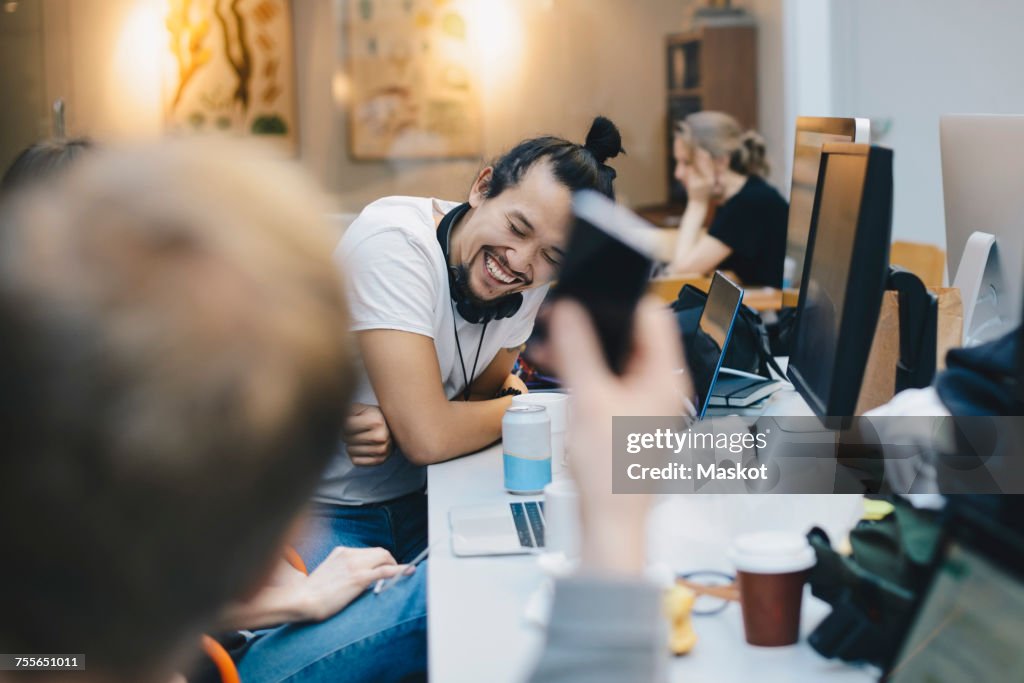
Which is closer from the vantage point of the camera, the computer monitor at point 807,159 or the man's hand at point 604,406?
the man's hand at point 604,406

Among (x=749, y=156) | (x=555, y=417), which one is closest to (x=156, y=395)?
(x=555, y=417)

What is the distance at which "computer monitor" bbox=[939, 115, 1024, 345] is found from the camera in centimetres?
169

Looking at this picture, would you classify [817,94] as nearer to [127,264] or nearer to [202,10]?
[202,10]

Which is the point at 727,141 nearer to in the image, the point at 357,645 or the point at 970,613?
the point at 357,645

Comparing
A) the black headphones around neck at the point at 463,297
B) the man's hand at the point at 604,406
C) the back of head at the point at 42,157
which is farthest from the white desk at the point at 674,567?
the back of head at the point at 42,157

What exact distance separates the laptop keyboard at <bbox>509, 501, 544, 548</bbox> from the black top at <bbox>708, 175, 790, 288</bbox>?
2549mm

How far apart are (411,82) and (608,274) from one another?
420 centimetres

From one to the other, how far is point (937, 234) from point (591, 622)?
438cm

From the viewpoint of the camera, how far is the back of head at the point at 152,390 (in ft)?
1.52

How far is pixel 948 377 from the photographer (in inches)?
47.1

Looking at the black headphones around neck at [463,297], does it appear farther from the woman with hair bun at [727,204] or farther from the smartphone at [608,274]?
the woman with hair bun at [727,204]

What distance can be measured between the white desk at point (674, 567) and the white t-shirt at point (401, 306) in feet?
0.95

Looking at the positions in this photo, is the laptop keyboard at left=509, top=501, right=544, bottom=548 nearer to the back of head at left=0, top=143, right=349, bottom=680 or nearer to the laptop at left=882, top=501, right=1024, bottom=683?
the laptop at left=882, top=501, right=1024, bottom=683

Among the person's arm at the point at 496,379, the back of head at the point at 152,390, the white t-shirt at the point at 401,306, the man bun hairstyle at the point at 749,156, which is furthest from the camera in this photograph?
the man bun hairstyle at the point at 749,156
